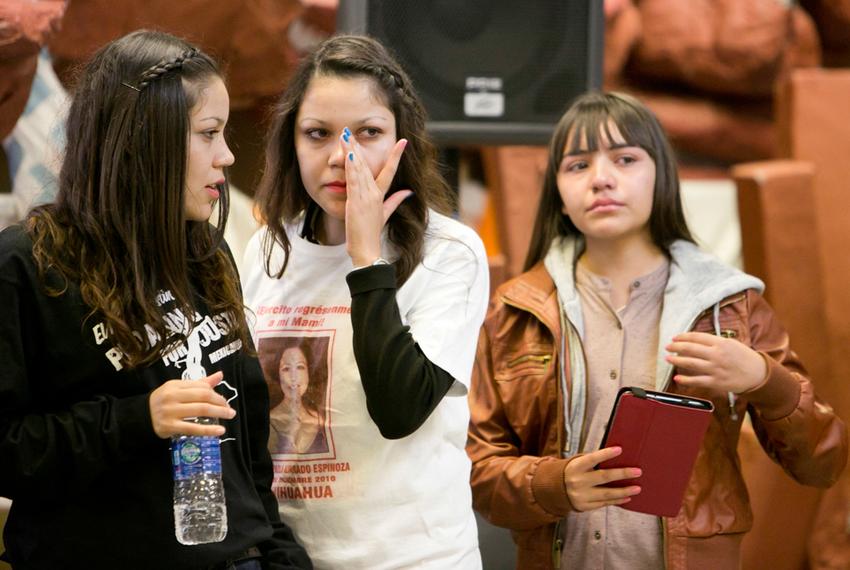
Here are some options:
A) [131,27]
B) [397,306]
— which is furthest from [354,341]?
[131,27]

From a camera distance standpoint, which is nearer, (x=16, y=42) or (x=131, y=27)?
(x=16, y=42)

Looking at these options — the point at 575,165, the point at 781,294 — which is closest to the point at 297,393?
the point at 575,165

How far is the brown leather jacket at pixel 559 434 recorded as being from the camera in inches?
69.4

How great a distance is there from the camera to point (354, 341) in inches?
59.4

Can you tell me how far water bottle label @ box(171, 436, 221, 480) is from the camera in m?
1.32

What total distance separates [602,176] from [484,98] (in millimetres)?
894

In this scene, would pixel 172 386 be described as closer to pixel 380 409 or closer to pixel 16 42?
pixel 380 409

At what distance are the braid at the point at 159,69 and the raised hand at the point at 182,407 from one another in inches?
14.9

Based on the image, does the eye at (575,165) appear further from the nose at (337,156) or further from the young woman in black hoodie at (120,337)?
the young woman in black hoodie at (120,337)

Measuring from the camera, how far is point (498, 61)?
275cm

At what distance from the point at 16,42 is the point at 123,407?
138 centimetres

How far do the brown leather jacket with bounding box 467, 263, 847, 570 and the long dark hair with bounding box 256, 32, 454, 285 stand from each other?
0.30 m

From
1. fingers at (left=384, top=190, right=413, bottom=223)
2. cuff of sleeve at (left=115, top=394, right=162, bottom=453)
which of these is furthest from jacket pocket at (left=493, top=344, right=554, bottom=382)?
cuff of sleeve at (left=115, top=394, right=162, bottom=453)

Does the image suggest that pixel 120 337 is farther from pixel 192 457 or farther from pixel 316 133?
pixel 316 133
